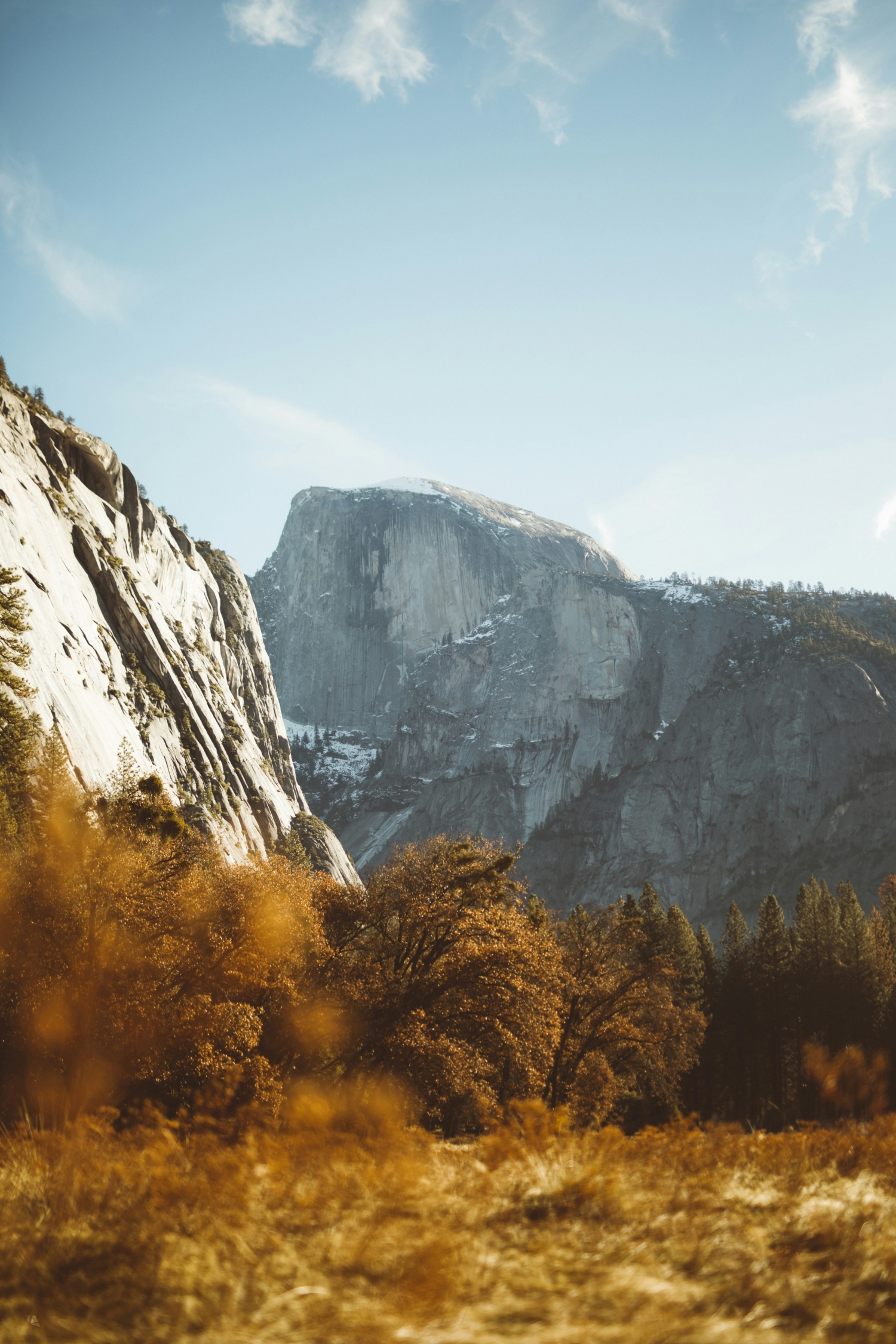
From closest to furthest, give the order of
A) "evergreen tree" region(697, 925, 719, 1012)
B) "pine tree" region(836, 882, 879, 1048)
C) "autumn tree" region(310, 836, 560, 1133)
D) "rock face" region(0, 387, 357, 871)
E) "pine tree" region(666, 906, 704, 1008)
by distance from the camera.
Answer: "autumn tree" region(310, 836, 560, 1133), "rock face" region(0, 387, 357, 871), "pine tree" region(836, 882, 879, 1048), "pine tree" region(666, 906, 704, 1008), "evergreen tree" region(697, 925, 719, 1012)

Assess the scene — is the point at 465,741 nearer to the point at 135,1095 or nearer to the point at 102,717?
the point at 102,717

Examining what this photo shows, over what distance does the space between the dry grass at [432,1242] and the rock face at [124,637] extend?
40101 millimetres

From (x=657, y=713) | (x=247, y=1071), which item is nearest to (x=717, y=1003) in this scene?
(x=247, y=1071)

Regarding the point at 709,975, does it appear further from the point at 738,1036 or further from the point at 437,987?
the point at 437,987

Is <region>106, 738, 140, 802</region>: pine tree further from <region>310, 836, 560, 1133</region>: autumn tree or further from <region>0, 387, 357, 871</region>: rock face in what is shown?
<region>310, 836, 560, 1133</region>: autumn tree

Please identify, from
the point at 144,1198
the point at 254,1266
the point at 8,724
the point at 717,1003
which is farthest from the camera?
the point at 717,1003

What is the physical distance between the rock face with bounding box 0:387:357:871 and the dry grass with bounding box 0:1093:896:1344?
132 feet

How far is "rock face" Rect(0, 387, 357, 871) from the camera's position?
48750mm

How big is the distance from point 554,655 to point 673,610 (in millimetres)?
31192

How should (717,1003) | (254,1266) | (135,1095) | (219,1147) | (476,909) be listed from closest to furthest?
(254,1266) < (219,1147) < (135,1095) < (476,909) < (717,1003)

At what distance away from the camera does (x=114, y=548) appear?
69188 millimetres

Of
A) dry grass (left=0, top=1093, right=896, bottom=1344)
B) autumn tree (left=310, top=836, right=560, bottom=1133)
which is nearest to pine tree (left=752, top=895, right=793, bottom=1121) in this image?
autumn tree (left=310, top=836, right=560, bottom=1133)

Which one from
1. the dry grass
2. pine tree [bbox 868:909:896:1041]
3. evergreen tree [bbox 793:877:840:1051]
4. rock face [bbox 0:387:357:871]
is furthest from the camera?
evergreen tree [bbox 793:877:840:1051]

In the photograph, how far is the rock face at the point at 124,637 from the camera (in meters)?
48.8
